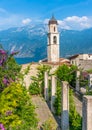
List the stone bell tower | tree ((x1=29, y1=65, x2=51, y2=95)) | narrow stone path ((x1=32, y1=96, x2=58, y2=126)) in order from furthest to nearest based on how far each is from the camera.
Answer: the stone bell tower, tree ((x1=29, y1=65, x2=51, y2=95)), narrow stone path ((x1=32, y1=96, x2=58, y2=126))

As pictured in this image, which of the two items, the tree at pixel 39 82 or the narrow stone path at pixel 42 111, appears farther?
the tree at pixel 39 82

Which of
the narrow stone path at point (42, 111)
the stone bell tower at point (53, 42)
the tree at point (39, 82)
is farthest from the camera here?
the stone bell tower at point (53, 42)

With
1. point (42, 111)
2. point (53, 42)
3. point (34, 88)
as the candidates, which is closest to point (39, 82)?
point (34, 88)

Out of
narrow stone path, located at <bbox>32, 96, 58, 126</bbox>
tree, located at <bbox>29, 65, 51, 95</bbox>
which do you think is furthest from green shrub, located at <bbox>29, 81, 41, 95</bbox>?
narrow stone path, located at <bbox>32, 96, 58, 126</bbox>

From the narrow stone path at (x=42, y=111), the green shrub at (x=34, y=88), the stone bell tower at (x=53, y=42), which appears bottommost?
the narrow stone path at (x=42, y=111)

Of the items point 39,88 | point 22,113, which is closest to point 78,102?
point 22,113

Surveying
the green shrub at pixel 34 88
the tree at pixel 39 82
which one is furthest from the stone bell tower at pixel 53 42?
the green shrub at pixel 34 88

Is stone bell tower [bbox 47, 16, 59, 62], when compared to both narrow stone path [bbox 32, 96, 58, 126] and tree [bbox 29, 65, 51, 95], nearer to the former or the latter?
tree [bbox 29, 65, 51, 95]

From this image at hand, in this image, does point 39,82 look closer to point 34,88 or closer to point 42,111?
point 34,88

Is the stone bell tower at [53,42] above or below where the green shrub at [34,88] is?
above

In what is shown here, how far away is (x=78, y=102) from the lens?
1722 cm

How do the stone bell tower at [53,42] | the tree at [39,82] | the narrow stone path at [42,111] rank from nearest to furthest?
the narrow stone path at [42,111] < the tree at [39,82] < the stone bell tower at [53,42]

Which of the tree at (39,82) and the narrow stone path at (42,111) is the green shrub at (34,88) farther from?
the narrow stone path at (42,111)

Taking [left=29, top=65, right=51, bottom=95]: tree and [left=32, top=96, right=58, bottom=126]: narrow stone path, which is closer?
[left=32, top=96, right=58, bottom=126]: narrow stone path
